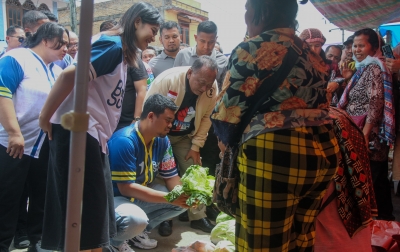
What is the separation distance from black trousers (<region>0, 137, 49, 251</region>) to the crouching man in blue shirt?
0.56 metres

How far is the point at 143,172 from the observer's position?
318 cm

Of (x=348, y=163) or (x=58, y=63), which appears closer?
(x=348, y=163)

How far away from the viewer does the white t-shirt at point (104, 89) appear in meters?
1.96

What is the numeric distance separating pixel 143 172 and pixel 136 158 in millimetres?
196

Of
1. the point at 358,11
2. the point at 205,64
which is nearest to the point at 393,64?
the point at 358,11

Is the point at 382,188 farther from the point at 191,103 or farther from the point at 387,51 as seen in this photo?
the point at 191,103

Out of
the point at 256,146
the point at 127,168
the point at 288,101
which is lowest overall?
the point at 127,168

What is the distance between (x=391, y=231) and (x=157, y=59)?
10.9 feet

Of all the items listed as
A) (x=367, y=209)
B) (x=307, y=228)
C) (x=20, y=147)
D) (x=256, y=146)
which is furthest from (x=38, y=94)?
(x=367, y=209)

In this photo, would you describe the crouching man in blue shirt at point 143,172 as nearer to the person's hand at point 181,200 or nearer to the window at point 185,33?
the person's hand at point 181,200

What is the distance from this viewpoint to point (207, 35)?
452 centimetres

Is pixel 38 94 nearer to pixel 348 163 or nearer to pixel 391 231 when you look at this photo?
pixel 348 163

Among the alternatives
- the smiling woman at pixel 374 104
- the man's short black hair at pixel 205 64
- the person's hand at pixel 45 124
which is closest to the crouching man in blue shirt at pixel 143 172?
the man's short black hair at pixel 205 64

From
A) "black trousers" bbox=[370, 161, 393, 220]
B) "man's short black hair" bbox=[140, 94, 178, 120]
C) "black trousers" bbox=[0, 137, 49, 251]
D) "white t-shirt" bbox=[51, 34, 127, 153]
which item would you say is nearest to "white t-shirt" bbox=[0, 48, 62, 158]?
"black trousers" bbox=[0, 137, 49, 251]
